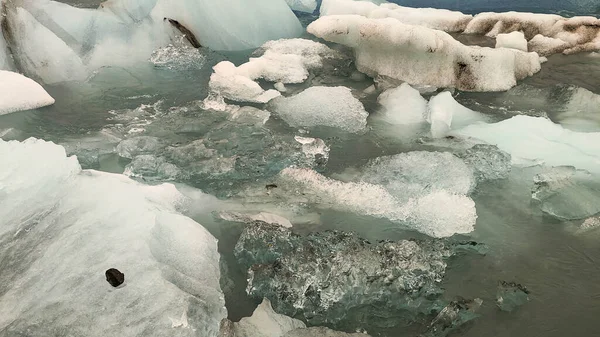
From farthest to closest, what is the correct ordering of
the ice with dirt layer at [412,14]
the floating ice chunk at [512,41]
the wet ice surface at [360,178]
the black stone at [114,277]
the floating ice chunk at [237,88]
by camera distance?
the ice with dirt layer at [412,14]
the floating ice chunk at [512,41]
the floating ice chunk at [237,88]
the wet ice surface at [360,178]
the black stone at [114,277]

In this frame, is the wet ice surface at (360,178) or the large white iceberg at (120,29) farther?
the large white iceberg at (120,29)

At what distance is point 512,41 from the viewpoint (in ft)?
17.6

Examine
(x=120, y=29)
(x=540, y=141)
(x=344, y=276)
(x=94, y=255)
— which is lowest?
(x=540, y=141)

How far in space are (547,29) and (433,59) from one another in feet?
6.31

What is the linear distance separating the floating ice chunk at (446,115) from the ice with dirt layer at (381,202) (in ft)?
3.12

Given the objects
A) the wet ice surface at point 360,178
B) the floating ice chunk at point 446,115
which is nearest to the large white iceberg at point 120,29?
the wet ice surface at point 360,178

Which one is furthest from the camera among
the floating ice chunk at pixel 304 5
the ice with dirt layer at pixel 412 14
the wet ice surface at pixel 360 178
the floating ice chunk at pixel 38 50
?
the floating ice chunk at pixel 304 5

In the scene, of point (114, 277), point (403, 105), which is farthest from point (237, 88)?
point (114, 277)

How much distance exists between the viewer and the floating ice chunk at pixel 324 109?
3871 millimetres

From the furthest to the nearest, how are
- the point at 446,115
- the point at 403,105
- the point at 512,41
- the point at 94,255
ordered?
1. the point at 512,41
2. the point at 403,105
3. the point at 446,115
4. the point at 94,255

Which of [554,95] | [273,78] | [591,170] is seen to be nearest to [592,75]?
[554,95]

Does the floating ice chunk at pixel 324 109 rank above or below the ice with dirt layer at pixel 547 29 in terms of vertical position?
above

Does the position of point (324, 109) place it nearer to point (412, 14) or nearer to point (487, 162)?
point (487, 162)

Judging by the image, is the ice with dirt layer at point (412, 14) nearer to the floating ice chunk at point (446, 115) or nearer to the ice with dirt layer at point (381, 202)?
Result: the floating ice chunk at point (446, 115)
